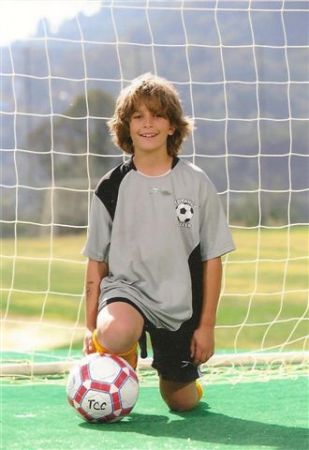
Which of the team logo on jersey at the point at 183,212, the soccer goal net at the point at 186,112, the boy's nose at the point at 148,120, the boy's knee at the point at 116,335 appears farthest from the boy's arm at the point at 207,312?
the soccer goal net at the point at 186,112

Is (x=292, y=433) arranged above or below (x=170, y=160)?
below

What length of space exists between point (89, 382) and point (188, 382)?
1.50 ft

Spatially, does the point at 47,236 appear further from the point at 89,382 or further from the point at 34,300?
the point at 89,382

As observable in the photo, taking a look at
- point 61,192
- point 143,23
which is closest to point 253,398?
point 61,192

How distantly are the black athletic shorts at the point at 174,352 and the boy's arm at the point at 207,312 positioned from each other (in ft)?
0.13

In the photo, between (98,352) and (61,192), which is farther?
(61,192)

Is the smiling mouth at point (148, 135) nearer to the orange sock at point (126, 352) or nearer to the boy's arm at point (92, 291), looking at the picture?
the boy's arm at point (92, 291)

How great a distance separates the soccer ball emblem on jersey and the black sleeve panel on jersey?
21 centimetres

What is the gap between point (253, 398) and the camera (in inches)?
157

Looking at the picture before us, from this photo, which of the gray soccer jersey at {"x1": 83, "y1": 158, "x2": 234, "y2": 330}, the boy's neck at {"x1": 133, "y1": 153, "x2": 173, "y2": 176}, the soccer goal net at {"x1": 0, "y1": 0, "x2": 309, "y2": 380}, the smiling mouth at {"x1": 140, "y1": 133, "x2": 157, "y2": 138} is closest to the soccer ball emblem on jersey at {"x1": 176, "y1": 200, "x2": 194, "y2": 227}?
the gray soccer jersey at {"x1": 83, "y1": 158, "x2": 234, "y2": 330}

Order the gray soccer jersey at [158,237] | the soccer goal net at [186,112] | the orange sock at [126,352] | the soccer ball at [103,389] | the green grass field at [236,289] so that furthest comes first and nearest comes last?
the soccer goal net at [186,112] → the green grass field at [236,289] → the gray soccer jersey at [158,237] → the orange sock at [126,352] → the soccer ball at [103,389]

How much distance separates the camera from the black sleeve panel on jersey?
12.1ft

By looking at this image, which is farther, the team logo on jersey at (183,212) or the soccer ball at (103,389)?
the team logo on jersey at (183,212)

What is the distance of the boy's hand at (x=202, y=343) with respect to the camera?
3.66 meters
